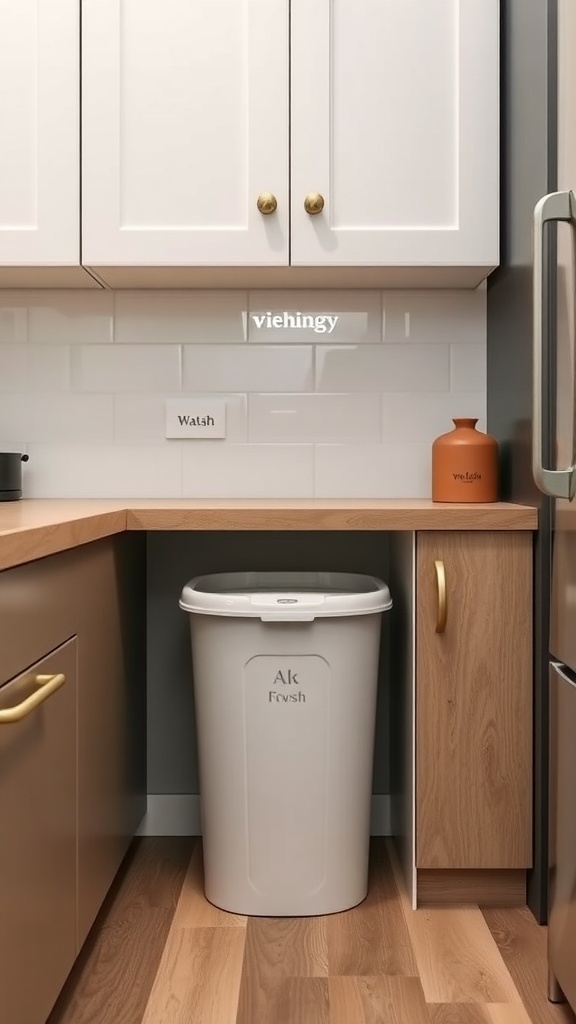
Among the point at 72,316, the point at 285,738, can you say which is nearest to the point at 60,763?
the point at 285,738

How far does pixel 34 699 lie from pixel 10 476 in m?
1.01

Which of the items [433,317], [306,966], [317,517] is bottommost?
[306,966]

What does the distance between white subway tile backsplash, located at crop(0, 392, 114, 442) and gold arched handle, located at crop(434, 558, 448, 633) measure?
92cm

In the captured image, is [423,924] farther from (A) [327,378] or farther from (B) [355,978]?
(A) [327,378]

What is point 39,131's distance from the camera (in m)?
1.90

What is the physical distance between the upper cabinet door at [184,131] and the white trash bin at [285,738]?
0.75 m

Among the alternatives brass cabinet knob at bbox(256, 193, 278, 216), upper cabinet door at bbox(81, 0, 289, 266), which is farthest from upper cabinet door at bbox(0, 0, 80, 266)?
brass cabinet knob at bbox(256, 193, 278, 216)

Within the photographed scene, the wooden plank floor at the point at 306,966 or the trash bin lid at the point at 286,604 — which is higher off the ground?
the trash bin lid at the point at 286,604

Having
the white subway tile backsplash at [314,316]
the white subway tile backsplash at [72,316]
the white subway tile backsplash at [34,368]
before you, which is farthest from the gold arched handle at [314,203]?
the white subway tile backsplash at [34,368]

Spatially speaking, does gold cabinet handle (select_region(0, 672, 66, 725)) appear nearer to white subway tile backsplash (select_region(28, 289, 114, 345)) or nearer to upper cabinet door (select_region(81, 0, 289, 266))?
upper cabinet door (select_region(81, 0, 289, 266))

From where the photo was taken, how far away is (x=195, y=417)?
2209 mm

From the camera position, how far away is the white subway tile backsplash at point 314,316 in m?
2.20

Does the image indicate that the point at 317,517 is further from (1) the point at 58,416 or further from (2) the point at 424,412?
(1) the point at 58,416

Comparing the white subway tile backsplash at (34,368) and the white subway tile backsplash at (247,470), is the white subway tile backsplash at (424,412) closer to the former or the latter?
the white subway tile backsplash at (247,470)
